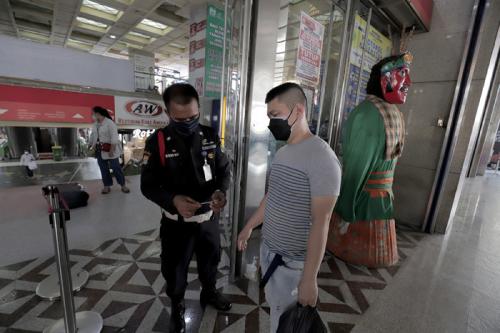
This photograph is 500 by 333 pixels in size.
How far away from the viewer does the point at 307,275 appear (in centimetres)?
92

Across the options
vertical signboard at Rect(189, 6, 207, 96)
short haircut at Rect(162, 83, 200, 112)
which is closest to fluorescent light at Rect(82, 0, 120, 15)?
vertical signboard at Rect(189, 6, 207, 96)

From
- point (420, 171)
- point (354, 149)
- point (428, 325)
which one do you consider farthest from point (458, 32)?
point (428, 325)

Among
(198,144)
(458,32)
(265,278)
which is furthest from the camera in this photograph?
(458,32)

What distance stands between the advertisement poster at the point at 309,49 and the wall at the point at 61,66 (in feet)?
15.5

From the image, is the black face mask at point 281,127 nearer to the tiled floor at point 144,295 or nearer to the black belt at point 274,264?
the black belt at point 274,264

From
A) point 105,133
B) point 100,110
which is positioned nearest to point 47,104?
point 100,110

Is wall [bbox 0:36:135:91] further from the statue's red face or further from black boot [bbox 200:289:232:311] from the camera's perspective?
the statue's red face

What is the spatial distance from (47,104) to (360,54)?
543 centimetres

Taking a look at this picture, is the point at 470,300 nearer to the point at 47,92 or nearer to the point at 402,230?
the point at 402,230

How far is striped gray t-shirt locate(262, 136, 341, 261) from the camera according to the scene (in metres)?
0.91

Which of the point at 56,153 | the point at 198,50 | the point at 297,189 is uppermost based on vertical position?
the point at 198,50

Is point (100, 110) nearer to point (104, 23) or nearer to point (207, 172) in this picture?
point (207, 172)

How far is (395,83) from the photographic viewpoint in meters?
1.99

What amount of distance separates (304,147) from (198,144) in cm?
→ 70
